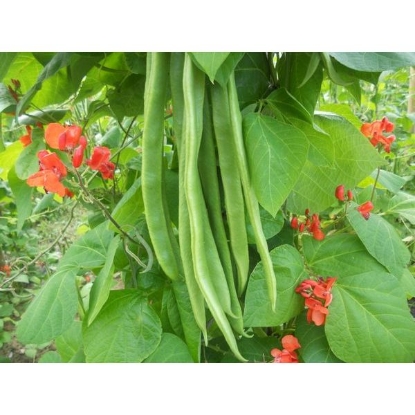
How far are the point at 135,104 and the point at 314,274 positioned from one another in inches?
17.9

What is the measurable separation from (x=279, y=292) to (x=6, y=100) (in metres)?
0.55

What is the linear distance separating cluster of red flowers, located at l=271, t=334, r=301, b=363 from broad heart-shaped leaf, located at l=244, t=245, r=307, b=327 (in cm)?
5

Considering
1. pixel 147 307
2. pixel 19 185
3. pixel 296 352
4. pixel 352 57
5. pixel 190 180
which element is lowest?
pixel 296 352

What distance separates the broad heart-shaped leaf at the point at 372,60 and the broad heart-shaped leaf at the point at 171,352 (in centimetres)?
46

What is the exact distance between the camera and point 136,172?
0.99 metres

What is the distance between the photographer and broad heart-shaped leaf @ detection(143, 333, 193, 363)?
0.68 meters

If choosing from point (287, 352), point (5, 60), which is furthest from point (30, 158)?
point (287, 352)

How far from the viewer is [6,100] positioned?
76cm

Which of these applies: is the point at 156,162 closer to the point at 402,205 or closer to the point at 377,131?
the point at 377,131

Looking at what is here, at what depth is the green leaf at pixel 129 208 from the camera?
0.71m

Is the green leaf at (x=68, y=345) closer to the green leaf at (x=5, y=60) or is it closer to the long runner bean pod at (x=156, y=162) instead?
the long runner bean pod at (x=156, y=162)

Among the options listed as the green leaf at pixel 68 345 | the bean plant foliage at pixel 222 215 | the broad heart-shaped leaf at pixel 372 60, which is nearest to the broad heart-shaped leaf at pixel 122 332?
the bean plant foliage at pixel 222 215

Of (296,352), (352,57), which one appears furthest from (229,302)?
(352,57)
